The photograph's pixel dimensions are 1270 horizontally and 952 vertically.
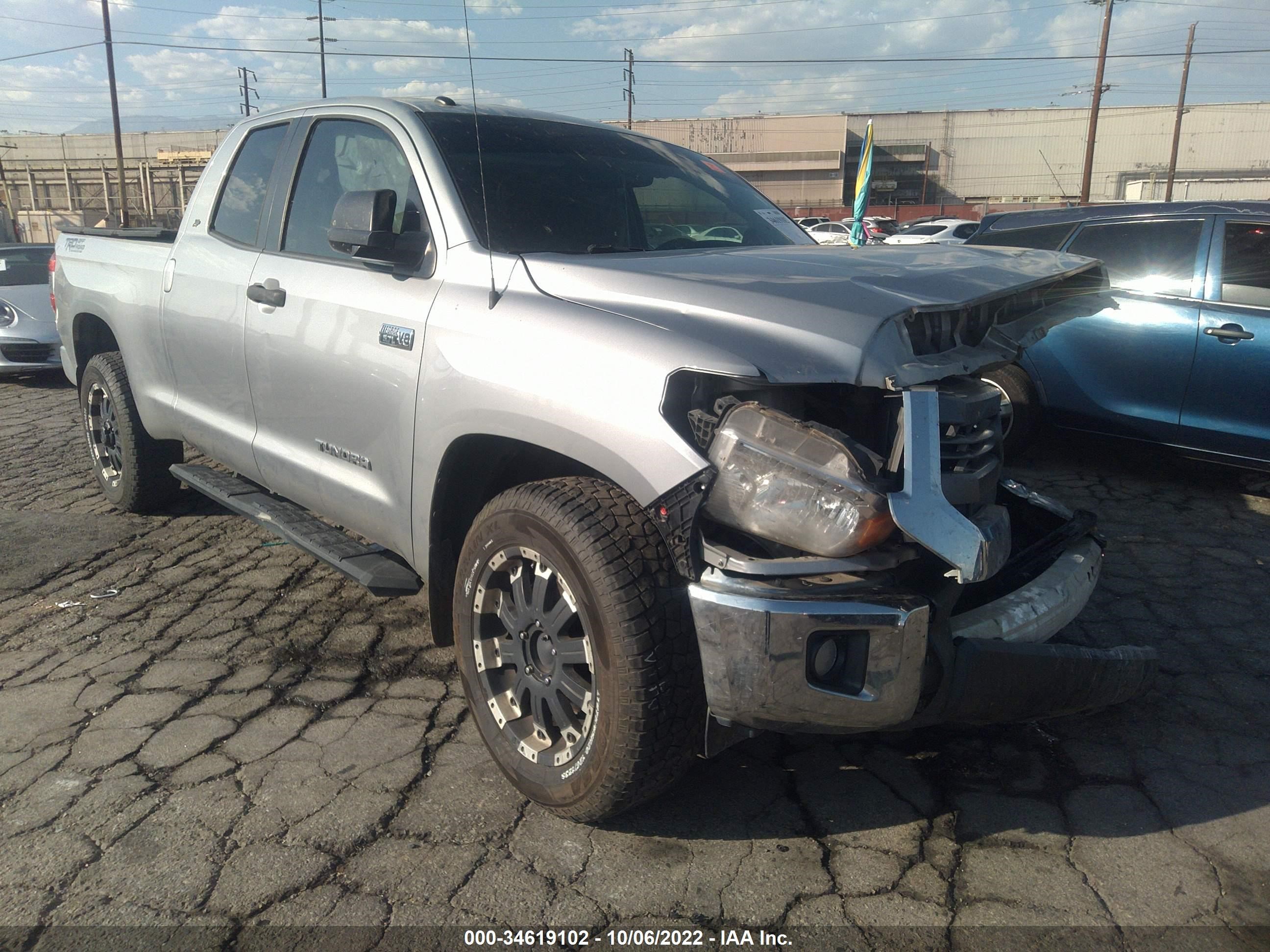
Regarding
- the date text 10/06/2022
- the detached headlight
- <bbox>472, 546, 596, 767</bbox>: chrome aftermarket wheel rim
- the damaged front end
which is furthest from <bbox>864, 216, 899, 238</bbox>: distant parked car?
the date text 10/06/2022

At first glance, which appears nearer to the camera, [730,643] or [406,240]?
[730,643]

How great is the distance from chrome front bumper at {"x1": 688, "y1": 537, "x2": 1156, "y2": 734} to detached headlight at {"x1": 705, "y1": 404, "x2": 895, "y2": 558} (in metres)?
0.14

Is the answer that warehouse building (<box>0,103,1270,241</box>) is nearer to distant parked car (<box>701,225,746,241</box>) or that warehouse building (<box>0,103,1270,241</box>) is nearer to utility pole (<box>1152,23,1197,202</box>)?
utility pole (<box>1152,23,1197,202</box>)

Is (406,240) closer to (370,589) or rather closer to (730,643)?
(370,589)

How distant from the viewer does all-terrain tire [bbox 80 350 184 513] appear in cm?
486

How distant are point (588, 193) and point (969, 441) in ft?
5.43

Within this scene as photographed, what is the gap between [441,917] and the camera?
85.3 inches

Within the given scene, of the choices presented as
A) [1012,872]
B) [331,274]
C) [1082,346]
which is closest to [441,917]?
[1012,872]

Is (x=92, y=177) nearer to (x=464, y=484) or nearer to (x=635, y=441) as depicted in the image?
(x=464, y=484)

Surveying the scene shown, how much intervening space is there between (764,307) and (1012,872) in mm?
1540

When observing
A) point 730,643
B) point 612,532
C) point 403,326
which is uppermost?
point 403,326

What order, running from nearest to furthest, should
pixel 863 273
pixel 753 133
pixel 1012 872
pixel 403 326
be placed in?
1. pixel 1012 872
2. pixel 863 273
3. pixel 403 326
4. pixel 753 133

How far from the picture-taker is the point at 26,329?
9.65 metres

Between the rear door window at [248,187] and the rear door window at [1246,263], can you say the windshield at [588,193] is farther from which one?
the rear door window at [1246,263]
